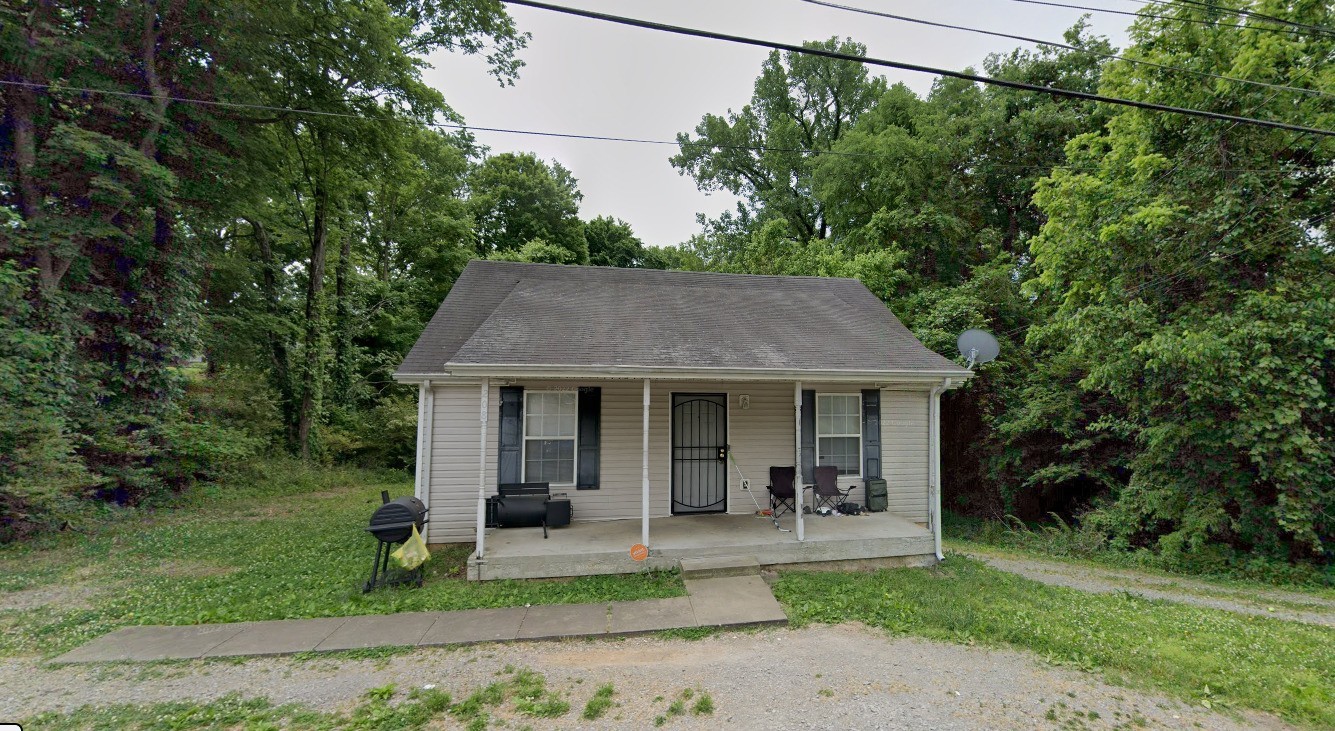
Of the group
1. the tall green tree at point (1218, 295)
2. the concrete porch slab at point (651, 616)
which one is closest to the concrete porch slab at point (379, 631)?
the concrete porch slab at point (651, 616)

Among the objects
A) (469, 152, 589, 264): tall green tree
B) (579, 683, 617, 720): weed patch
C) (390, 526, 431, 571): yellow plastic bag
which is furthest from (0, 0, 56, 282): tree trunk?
(469, 152, 589, 264): tall green tree

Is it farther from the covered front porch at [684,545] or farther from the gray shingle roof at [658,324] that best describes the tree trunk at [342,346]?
the covered front porch at [684,545]

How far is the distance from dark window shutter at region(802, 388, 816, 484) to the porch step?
2.47 metres

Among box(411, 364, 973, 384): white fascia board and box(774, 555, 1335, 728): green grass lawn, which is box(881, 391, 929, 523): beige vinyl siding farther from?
box(774, 555, 1335, 728): green grass lawn

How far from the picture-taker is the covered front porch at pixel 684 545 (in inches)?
224

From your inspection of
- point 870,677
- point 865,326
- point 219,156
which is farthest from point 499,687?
point 219,156

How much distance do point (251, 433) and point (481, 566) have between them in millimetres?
10341

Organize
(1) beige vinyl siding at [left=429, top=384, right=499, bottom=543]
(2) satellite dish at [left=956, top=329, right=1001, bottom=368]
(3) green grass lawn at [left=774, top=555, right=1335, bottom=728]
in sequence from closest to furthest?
(3) green grass lawn at [left=774, top=555, right=1335, bottom=728]
(1) beige vinyl siding at [left=429, top=384, right=499, bottom=543]
(2) satellite dish at [left=956, top=329, right=1001, bottom=368]

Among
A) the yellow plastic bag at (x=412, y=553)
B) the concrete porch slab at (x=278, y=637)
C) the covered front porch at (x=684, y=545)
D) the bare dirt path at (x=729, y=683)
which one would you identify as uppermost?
the yellow plastic bag at (x=412, y=553)

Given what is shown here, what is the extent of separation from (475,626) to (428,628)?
415mm

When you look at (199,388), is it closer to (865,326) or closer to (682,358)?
(682,358)

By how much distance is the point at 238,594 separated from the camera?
5.23 metres

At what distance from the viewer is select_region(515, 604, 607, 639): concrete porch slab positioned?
4402 mm

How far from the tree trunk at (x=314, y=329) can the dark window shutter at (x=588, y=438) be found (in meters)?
10.5
